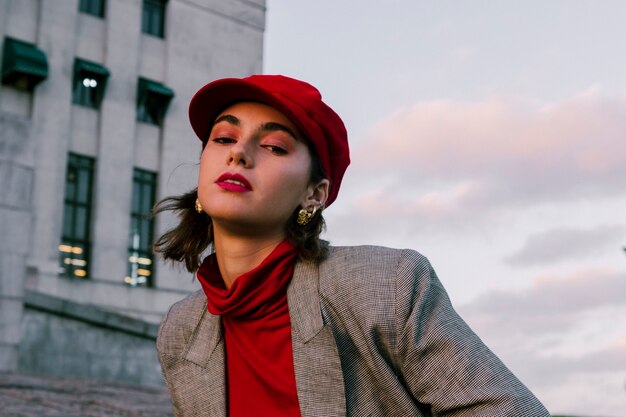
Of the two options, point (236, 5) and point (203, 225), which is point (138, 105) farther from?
point (203, 225)

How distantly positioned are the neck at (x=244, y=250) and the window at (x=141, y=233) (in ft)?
83.4

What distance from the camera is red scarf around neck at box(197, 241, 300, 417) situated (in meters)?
3.37

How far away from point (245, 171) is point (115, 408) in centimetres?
725

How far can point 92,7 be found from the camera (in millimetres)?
29422

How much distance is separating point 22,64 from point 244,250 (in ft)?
78.4

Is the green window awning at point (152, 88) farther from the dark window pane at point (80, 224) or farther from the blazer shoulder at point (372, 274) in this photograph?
the blazer shoulder at point (372, 274)

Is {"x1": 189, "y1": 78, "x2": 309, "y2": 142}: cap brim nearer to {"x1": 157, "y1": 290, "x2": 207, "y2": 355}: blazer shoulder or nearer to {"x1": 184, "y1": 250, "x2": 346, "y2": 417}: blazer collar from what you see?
{"x1": 184, "y1": 250, "x2": 346, "y2": 417}: blazer collar

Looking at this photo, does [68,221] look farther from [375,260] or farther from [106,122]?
[375,260]

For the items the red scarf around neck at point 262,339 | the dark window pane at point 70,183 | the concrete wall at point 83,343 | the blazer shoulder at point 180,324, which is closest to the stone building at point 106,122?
the dark window pane at point 70,183

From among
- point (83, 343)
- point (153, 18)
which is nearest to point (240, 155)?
point (83, 343)

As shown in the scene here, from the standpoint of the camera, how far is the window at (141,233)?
95.0 ft

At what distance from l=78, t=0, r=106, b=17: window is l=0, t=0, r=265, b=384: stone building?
4cm

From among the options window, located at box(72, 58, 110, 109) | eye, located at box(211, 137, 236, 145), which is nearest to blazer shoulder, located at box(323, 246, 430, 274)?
eye, located at box(211, 137, 236, 145)

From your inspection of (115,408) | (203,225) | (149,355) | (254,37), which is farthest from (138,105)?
(203,225)
